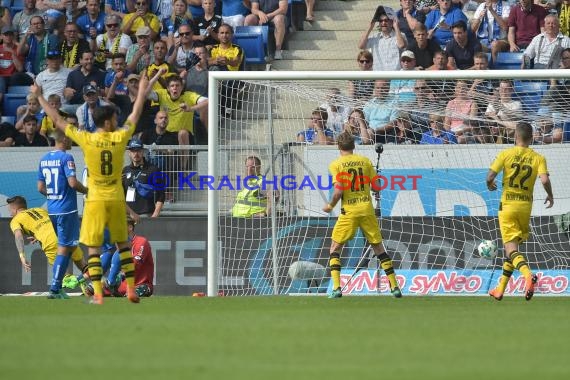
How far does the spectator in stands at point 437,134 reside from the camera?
55.4 ft

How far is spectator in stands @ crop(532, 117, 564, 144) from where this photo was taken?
1678cm

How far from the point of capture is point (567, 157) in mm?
16844

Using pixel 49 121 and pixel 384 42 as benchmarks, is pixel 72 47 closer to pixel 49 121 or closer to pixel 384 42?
pixel 49 121

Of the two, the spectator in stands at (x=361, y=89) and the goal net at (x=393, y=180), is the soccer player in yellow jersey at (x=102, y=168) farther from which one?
the spectator in stands at (x=361, y=89)

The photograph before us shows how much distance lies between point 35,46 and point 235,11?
3.89 m

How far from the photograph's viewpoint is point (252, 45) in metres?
20.9

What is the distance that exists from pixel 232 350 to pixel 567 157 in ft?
32.4

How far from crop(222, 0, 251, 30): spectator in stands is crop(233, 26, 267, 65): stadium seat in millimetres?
650

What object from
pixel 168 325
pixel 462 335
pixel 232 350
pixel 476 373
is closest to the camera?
pixel 476 373

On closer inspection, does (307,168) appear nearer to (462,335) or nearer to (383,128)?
(383,128)

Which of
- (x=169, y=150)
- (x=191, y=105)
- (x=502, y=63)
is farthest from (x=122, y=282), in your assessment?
(x=502, y=63)

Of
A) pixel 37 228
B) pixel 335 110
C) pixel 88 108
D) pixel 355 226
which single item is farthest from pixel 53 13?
pixel 355 226

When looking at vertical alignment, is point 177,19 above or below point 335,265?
above

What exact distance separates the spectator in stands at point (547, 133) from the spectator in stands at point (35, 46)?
981 cm
